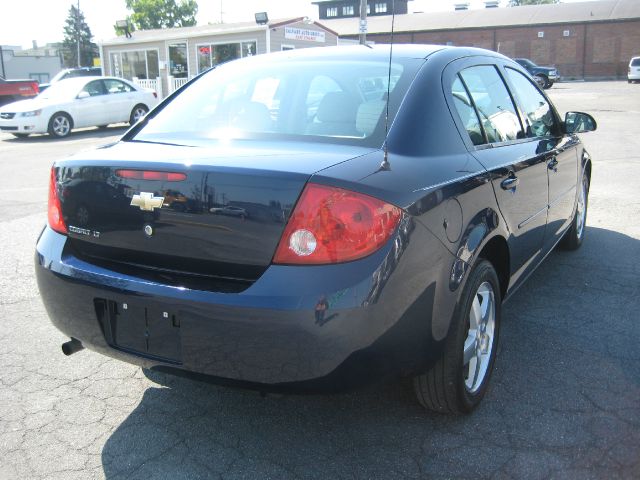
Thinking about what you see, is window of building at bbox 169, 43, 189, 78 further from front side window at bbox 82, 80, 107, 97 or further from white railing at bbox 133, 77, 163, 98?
front side window at bbox 82, 80, 107, 97

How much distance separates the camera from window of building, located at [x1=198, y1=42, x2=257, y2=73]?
88.8ft

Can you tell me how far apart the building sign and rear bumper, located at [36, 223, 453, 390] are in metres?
25.7

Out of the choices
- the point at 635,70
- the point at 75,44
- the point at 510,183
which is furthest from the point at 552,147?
the point at 75,44

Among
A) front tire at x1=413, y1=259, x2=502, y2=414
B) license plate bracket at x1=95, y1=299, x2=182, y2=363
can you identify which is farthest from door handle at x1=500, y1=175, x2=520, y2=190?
license plate bracket at x1=95, y1=299, x2=182, y2=363

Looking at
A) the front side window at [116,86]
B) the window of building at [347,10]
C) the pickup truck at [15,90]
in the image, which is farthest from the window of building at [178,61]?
the window of building at [347,10]

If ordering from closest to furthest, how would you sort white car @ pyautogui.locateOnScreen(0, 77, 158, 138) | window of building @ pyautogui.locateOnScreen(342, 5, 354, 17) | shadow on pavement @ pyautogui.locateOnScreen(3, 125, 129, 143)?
white car @ pyautogui.locateOnScreen(0, 77, 158, 138)
shadow on pavement @ pyautogui.locateOnScreen(3, 125, 129, 143)
window of building @ pyautogui.locateOnScreen(342, 5, 354, 17)

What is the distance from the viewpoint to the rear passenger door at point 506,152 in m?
3.01

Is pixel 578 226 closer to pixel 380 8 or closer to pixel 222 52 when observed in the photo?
pixel 222 52

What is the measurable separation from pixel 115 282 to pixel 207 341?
0.47m

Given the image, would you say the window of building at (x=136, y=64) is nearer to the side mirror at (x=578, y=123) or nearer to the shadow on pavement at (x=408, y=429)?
the side mirror at (x=578, y=123)

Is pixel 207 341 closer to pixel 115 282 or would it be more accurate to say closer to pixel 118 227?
pixel 115 282

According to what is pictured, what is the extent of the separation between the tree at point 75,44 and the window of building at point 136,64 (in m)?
51.0

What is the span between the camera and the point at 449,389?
8.68ft

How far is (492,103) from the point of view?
134 inches
